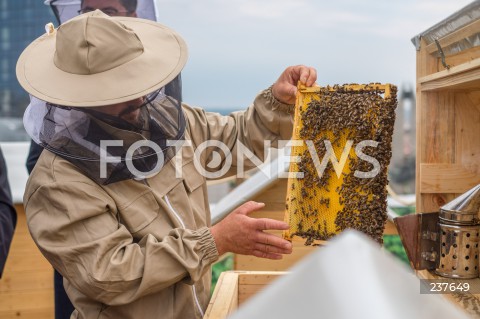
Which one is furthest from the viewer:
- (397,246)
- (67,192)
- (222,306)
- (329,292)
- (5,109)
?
(397,246)

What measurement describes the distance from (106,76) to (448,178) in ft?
4.58

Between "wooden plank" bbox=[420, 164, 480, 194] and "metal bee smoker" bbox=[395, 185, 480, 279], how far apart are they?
225 mm

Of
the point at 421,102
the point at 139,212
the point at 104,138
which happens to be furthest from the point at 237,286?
the point at 421,102

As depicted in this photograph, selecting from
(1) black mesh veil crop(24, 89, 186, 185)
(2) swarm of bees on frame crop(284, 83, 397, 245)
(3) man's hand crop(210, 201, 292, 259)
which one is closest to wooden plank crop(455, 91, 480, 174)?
(2) swarm of bees on frame crop(284, 83, 397, 245)

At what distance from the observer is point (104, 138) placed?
6.36 ft

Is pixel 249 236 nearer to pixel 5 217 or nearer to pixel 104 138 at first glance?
pixel 104 138

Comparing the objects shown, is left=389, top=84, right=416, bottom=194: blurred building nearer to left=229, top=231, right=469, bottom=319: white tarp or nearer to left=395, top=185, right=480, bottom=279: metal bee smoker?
left=395, top=185, right=480, bottom=279: metal bee smoker

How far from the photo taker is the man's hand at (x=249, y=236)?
184cm

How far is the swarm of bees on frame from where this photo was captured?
1.92 meters

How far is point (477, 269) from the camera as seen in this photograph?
192 centimetres

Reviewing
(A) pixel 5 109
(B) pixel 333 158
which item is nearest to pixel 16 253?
(A) pixel 5 109

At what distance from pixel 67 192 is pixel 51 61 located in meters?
0.53

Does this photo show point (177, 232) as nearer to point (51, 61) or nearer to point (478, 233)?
point (51, 61)

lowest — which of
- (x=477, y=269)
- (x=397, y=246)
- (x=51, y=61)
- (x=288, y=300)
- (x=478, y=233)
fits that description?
(x=397, y=246)
